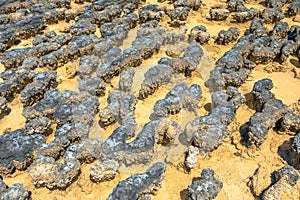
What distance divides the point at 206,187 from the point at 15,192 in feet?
15.9

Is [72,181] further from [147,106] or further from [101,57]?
[101,57]

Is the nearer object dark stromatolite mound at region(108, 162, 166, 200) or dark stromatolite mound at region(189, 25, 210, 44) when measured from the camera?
dark stromatolite mound at region(108, 162, 166, 200)

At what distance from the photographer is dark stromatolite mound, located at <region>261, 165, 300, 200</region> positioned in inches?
343

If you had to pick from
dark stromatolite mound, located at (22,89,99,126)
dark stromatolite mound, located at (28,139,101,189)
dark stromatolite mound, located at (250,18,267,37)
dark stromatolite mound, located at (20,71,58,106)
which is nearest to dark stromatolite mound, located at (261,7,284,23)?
dark stromatolite mound, located at (250,18,267,37)

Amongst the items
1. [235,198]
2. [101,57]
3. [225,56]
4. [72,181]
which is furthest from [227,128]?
[101,57]

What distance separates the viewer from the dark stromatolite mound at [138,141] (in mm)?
9664

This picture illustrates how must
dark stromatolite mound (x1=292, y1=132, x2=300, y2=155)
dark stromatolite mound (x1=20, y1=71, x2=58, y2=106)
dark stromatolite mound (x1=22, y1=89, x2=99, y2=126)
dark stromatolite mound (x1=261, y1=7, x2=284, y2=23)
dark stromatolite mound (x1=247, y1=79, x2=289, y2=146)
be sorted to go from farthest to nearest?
1. dark stromatolite mound (x1=261, y1=7, x2=284, y2=23)
2. dark stromatolite mound (x1=20, y1=71, x2=58, y2=106)
3. dark stromatolite mound (x1=22, y1=89, x2=99, y2=126)
4. dark stromatolite mound (x1=247, y1=79, x2=289, y2=146)
5. dark stromatolite mound (x1=292, y1=132, x2=300, y2=155)

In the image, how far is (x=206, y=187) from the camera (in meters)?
8.78

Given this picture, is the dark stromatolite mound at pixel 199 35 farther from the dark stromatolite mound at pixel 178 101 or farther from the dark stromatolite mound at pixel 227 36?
the dark stromatolite mound at pixel 178 101

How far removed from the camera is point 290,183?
29.3 ft

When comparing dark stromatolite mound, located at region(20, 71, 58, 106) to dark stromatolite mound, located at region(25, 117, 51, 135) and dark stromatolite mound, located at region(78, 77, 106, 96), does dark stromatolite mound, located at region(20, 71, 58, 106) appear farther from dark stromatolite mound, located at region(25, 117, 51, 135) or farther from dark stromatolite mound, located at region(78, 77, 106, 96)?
dark stromatolite mound, located at region(25, 117, 51, 135)

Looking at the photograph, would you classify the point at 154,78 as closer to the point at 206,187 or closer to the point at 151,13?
the point at 206,187

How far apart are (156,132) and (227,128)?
228cm

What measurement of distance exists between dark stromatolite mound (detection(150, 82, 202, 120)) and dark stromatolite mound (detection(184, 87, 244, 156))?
647mm
